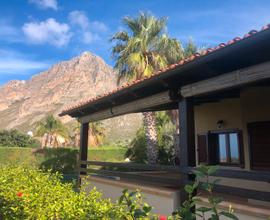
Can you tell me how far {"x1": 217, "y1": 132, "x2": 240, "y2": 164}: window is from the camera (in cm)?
1077

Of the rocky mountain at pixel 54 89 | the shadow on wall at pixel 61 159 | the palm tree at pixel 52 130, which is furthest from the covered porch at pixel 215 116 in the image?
the rocky mountain at pixel 54 89

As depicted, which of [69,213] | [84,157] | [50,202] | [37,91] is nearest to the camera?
[69,213]

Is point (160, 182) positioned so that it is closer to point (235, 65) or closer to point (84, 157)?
point (235, 65)

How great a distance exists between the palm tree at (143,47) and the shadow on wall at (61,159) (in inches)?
453

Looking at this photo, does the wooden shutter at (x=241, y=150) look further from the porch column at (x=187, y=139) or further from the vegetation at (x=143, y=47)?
the vegetation at (x=143, y=47)

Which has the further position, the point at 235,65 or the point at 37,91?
the point at 37,91

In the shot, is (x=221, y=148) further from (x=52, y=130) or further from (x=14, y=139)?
(x=14, y=139)

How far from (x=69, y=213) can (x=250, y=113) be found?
7678mm

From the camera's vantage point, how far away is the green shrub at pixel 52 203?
3.40m

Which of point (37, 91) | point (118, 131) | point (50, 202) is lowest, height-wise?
point (50, 202)

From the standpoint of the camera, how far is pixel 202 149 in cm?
1224

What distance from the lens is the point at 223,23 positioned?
20.1 m

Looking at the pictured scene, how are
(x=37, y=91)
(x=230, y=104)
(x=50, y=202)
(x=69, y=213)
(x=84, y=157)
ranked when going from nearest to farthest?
(x=69, y=213) < (x=50, y=202) < (x=230, y=104) < (x=84, y=157) < (x=37, y=91)

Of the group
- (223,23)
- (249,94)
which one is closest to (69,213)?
(249,94)
